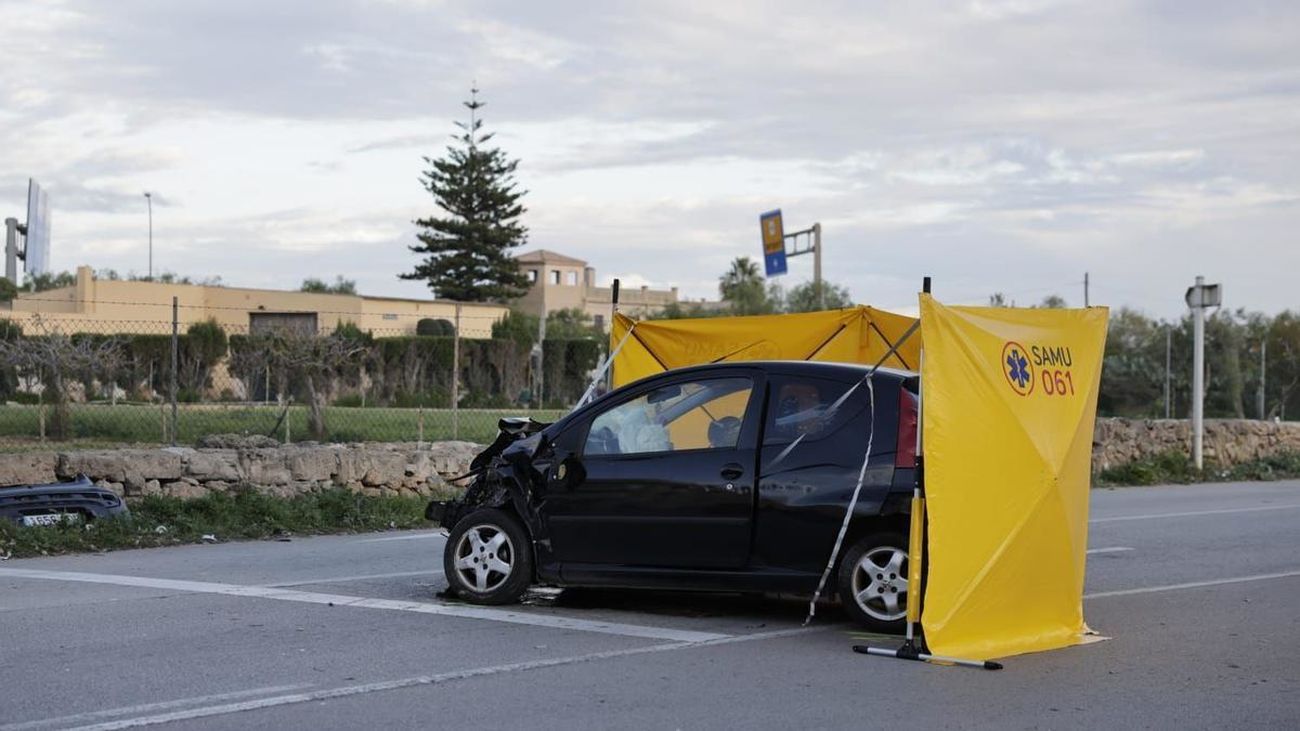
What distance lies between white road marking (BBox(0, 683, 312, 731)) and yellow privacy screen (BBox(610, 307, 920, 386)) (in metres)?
5.35

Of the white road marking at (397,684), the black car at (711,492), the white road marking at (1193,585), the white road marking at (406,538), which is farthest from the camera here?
the white road marking at (406,538)

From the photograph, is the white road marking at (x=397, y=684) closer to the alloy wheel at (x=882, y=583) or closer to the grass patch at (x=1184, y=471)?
the alloy wheel at (x=882, y=583)

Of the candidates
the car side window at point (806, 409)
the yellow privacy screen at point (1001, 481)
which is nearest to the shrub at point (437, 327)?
the car side window at point (806, 409)

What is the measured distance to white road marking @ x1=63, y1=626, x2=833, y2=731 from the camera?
20.3 feet

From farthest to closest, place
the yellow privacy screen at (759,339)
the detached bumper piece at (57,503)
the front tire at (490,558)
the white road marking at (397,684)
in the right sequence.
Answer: the detached bumper piece at (57,503) < the yellow privacy screen at (759,339) < the front tire at (490,558) < the white road marking at (397,684)

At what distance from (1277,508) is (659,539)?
1160cm

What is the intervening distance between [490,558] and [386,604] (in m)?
0.76

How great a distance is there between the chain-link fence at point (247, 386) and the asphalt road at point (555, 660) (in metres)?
7.51

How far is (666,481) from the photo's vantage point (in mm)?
8797

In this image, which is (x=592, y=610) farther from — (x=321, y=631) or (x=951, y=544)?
(x=951, y=544)

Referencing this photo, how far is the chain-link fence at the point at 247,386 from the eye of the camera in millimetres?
20141

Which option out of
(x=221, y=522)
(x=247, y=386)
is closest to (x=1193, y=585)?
(x=221, y=522)

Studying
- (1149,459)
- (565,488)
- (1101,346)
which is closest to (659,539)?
(565,488)

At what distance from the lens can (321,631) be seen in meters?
8.30
